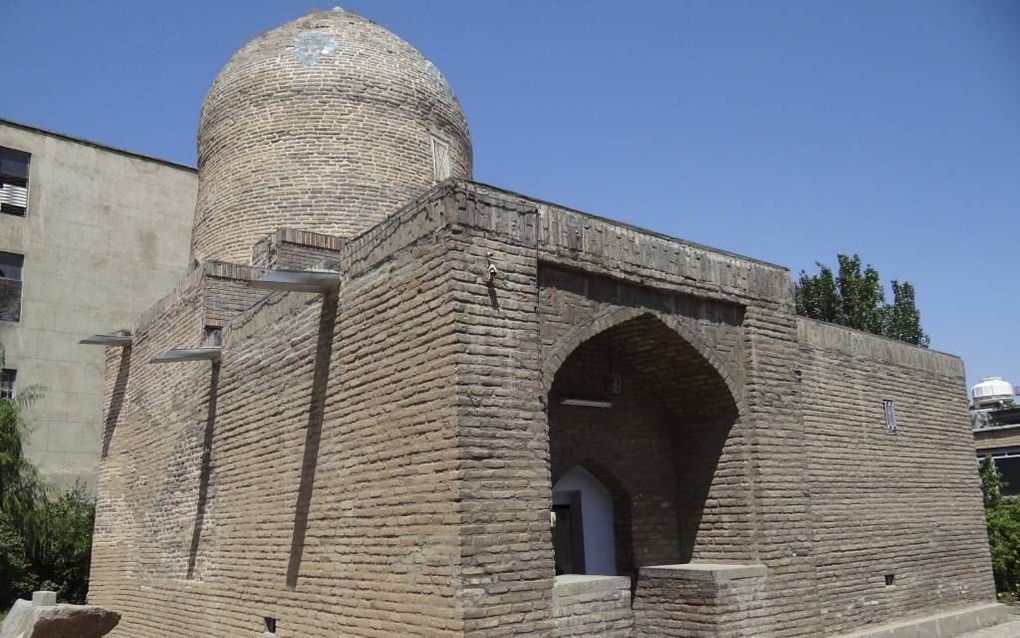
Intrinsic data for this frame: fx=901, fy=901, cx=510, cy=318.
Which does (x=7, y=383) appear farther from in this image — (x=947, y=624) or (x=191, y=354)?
(x=947, y=624)

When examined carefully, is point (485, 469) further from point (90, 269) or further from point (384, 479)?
point (90, 269)

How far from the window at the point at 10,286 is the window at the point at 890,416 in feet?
52.4

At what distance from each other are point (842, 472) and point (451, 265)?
253 inches

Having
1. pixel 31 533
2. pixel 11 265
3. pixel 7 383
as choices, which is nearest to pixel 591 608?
pixel 31 533

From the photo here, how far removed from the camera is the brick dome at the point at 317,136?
40.9 ft

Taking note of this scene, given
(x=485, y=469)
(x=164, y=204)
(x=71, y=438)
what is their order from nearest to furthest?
(x=485, y=469) → (x=71, y=438) → (x=164, y=204)

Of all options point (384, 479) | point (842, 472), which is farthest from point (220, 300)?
point (842, 472)

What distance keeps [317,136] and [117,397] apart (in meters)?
4.78

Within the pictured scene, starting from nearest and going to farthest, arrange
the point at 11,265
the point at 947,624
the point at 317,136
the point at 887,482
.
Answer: the point at 947,624 → the point at 887,482 → the point at 317,136 → the point at 11,265

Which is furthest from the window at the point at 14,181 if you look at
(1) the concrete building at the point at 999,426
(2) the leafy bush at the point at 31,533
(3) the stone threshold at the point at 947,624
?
(1) the concrete building at the point at 999,426

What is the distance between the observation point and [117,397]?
13.1 metres

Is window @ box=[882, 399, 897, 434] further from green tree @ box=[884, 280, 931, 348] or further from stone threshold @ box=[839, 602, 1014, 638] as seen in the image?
green tree @ box=[884, 280, 931, 348]

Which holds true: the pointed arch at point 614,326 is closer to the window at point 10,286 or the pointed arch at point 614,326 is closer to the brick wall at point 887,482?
the brick wall at point 887,482

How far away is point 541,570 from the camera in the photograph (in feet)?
20.7
